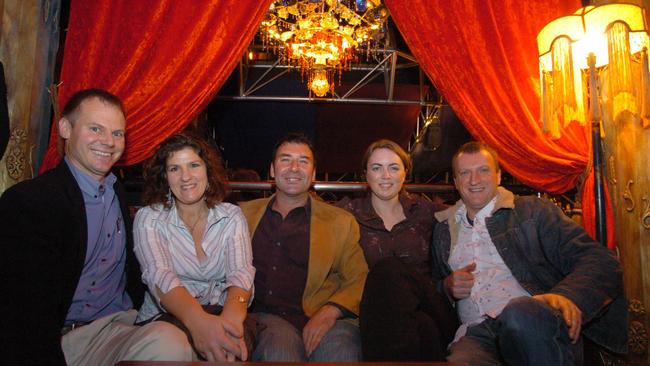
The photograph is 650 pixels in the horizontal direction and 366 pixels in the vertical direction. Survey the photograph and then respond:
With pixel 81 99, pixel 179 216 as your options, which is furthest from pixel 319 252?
pixel 81 99

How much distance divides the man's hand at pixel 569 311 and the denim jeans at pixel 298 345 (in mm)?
751

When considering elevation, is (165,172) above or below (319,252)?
above

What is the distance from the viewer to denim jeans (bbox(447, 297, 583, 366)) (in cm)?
158

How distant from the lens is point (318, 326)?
6.12 ft

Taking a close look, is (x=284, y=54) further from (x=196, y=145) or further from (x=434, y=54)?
(x=196, y=145)

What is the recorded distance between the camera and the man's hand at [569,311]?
1.64 meters

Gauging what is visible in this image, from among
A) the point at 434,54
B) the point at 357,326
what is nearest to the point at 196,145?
the point at 357,326

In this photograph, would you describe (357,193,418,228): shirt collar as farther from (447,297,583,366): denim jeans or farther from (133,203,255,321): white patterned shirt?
(447,297,583,366): denim jeans

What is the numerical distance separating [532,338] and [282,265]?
1.08 m

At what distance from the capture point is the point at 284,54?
5855 millimetres

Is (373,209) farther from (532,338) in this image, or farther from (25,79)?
(25,79)

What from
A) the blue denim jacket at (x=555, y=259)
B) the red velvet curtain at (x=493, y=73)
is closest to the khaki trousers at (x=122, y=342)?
the blue denim jacket at (x=555, y=259)

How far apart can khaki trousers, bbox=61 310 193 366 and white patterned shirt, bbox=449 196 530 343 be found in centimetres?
121

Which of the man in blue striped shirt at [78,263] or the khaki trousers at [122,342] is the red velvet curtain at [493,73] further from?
the khaki trousers at [122,342]
